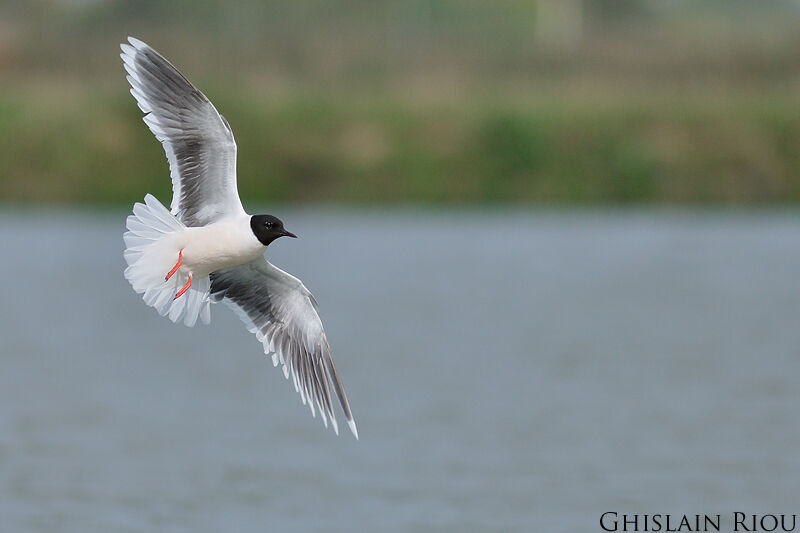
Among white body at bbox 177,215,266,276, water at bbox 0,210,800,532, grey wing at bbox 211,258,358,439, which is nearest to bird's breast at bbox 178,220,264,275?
white body at bbox 177,215,266,276

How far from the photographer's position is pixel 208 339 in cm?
1845

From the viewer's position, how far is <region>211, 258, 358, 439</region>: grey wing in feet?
32.6

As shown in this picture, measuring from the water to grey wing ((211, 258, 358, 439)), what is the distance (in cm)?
93

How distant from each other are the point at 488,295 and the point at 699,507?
9.86 m

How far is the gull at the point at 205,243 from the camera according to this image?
898 centimetres

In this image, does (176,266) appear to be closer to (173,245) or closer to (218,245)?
(173,245)

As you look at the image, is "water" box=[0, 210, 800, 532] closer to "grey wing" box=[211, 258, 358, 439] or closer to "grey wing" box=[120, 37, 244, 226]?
"grey wing" box=[211, 258, 358, 439]

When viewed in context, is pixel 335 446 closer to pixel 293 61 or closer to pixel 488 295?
pixel 488 295

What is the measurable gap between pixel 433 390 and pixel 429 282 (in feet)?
23.0

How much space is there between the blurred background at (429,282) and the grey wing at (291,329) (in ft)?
3.10

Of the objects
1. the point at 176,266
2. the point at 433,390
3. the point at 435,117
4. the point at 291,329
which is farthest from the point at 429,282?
the point at 176,266

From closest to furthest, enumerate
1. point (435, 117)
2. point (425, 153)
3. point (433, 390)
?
point (433, 390) → point (425, 153) → point (435, 117)

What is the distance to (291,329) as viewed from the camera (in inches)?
396

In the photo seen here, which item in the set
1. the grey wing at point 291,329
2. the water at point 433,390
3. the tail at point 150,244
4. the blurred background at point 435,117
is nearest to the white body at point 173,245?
the tail at point 150,244
